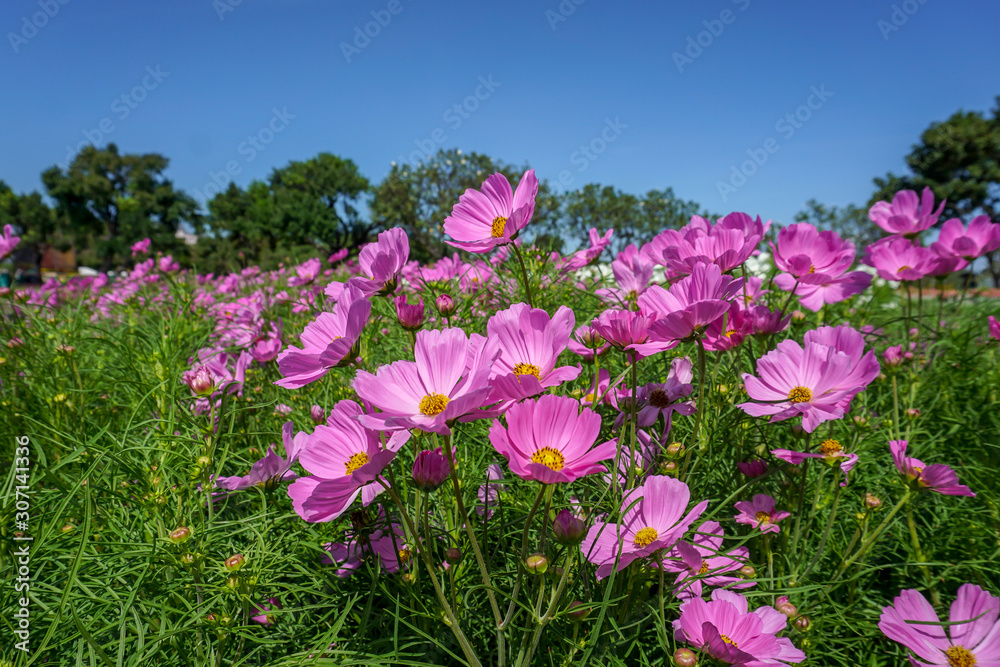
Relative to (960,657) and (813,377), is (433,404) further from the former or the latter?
(960,657)

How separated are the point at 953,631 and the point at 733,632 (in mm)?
415

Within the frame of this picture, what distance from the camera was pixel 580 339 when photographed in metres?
0.95

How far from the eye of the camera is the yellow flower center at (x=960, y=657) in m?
0.73

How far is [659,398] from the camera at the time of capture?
2.88ft

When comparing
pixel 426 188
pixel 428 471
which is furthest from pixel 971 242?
pixel 426 188

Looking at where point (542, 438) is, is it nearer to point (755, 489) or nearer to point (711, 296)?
point (711, 296)

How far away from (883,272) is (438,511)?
1464 mm

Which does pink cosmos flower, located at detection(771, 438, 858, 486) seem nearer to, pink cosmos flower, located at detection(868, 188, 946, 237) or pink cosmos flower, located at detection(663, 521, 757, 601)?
pink cosmos flower, located at detection(663, 521, 757, 601)

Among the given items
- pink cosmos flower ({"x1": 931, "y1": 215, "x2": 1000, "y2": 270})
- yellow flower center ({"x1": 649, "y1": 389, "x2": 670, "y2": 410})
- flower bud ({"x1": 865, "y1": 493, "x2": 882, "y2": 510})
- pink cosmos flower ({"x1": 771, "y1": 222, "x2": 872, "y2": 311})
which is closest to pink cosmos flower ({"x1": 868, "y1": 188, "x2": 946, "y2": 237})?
pink cosmos flower ({"x1": 931, "y1": 215, "x2": 1000, "y2": 270})

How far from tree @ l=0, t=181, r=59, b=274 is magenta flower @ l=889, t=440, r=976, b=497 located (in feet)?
147

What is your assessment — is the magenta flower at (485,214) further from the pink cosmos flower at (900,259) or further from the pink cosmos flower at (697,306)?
the pink cosmos flower at (900,259)

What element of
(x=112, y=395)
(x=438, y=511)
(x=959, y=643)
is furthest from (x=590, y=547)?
(x=112, y=395)

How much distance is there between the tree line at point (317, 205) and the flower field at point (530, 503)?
33.0ft

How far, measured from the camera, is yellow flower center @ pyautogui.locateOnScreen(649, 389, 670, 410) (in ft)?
2.87
